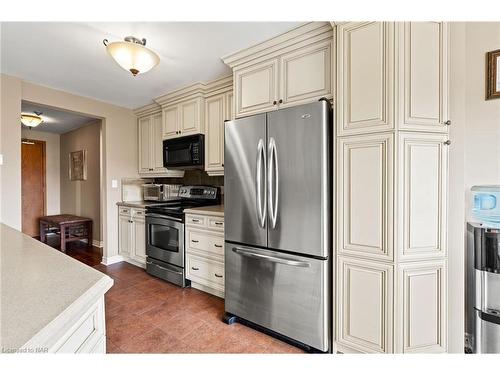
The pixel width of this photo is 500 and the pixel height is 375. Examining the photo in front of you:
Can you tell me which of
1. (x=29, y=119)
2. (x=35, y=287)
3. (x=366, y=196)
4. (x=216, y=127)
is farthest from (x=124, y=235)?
(x=366, y=196)

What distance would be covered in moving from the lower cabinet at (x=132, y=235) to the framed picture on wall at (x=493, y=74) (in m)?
3.61

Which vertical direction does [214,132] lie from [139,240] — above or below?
above

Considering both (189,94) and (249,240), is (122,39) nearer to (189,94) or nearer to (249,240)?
(189,94)

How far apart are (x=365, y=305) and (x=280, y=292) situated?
0.56m

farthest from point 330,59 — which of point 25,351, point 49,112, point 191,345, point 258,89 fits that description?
point 49,112

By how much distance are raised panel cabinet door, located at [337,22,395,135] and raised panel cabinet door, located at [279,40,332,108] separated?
0.66ft

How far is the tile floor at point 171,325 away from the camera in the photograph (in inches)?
68.1

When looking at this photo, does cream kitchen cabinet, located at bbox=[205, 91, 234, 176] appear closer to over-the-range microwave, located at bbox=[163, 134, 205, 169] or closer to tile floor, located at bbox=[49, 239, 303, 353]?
over-the-range microwave, located at bbox=[163, 134, 205, 169]

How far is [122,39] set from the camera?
6.42 ft

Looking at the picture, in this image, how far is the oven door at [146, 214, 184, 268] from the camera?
107 inches

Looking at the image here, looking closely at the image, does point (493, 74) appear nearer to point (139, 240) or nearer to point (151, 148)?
point (151, 148)

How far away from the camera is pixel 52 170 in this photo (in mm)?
5398

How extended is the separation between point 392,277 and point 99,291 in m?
1.47

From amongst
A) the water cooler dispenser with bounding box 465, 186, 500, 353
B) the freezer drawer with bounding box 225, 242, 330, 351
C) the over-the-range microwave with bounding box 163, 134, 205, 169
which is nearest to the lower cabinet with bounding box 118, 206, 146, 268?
the over-the-range microwave with bounding box 163, 134, 205, 169
